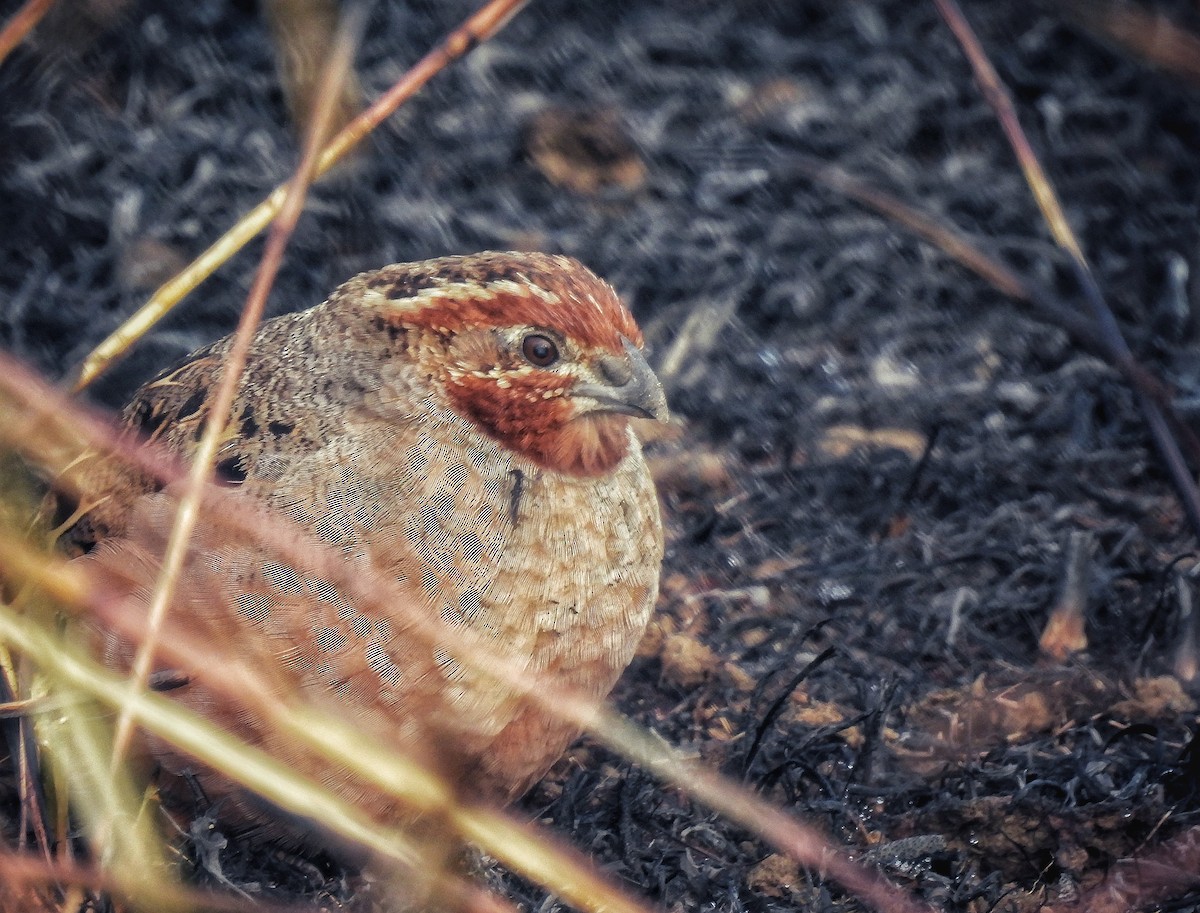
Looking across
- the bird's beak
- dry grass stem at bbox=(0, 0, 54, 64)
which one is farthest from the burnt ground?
dry grass stem at bbox=(0, 0, 54, 64)

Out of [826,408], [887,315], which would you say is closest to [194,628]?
[826,408]

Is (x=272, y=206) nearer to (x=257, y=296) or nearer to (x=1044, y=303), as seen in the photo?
(x=257, y=296)

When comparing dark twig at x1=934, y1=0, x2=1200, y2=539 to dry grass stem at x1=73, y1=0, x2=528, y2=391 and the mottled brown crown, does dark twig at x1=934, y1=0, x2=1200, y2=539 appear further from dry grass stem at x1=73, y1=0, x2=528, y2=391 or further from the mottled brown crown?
the mottled brown crown

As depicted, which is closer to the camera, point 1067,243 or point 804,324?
point 1067,243

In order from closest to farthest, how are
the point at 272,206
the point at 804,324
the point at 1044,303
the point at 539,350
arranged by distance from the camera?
the point at 272,206
the point at 1044,303
the point at 539,350
the point at 804,324

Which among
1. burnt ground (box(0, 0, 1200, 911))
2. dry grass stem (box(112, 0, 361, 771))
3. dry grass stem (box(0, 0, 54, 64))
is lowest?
burnt ground (box(0, 0, 1200, 911))

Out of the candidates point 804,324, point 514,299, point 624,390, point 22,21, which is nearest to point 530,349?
point 514,299

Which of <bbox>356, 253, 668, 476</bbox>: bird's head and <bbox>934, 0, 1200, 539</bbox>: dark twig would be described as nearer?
<bbox>934, 0, 1200, 539</bbox>: dark twig

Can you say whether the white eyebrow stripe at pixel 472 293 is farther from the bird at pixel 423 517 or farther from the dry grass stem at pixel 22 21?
the dry grass stem at pixel 22 21
